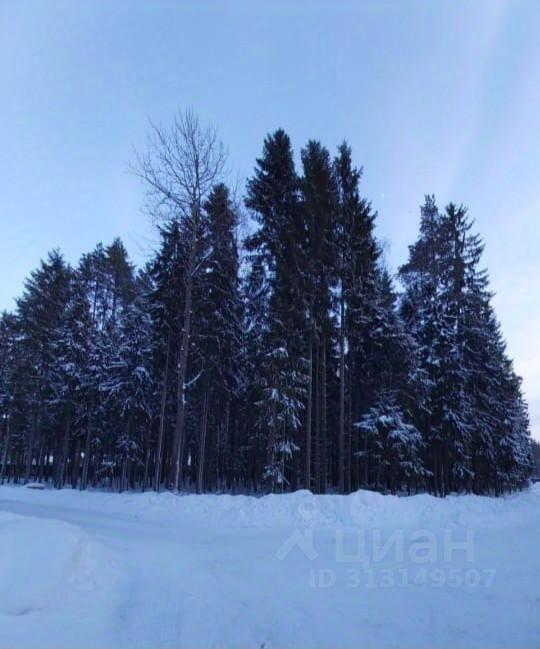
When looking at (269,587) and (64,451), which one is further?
(64,451)

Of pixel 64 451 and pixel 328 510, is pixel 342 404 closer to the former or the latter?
pixel 328 510

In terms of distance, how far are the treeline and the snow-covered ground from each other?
28.6ft

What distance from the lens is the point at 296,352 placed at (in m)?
18.5

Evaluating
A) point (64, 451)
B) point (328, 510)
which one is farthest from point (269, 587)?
point (64, 451)

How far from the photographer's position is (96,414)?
3097 centimetres

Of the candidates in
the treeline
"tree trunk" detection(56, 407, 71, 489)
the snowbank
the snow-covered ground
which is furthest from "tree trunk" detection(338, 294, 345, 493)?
"tree trunk" detection(56, 407, 71, 489)

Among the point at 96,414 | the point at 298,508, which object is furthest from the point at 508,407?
the point at 96,414

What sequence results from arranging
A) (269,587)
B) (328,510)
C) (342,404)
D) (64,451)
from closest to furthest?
(269,587) < (328,510) < (342,404) < (64,451)

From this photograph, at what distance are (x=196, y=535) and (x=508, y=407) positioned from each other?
2434cm

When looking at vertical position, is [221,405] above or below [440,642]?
above

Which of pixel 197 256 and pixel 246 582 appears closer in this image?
pixel 246 582

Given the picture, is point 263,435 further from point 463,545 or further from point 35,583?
point 35,583

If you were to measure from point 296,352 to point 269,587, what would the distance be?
42.9 ft

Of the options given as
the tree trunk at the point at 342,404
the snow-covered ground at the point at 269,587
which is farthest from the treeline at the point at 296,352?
the snow-covered ground at the point at 269,587
